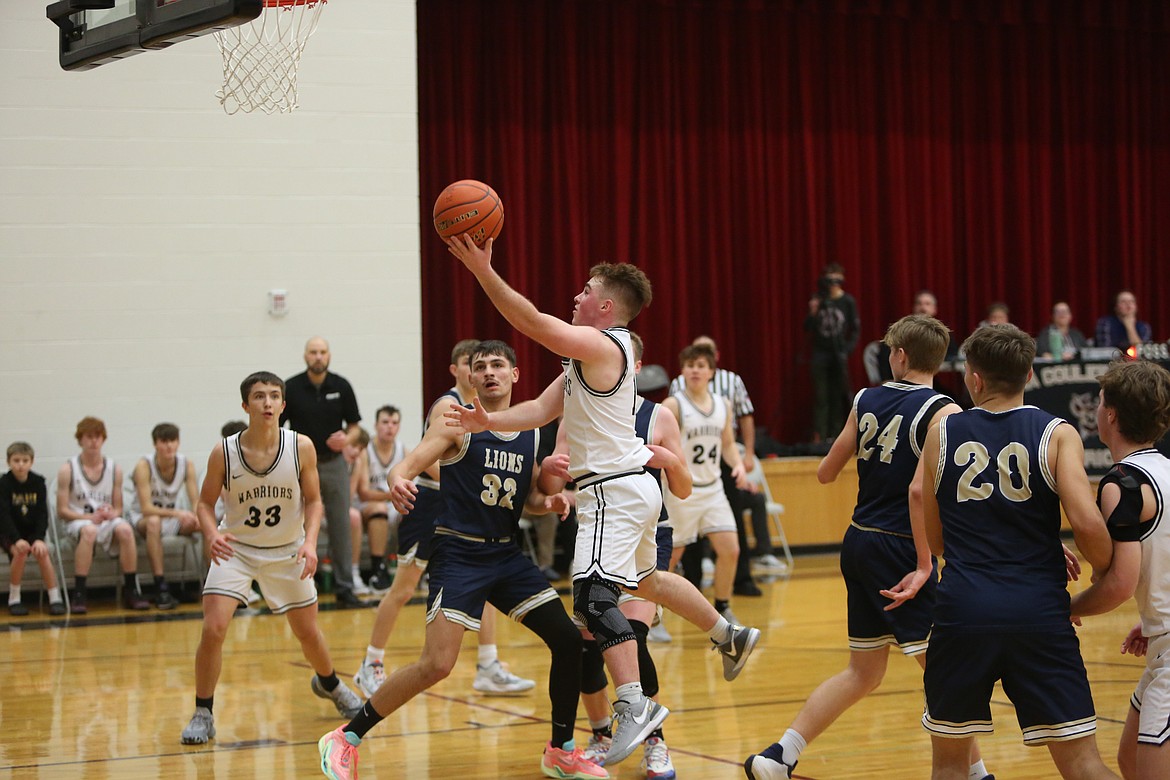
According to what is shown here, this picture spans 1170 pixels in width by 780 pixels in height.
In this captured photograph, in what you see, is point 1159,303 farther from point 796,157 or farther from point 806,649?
point 806,649

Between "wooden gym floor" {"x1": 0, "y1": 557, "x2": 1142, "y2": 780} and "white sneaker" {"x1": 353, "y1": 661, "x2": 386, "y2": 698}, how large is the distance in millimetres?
212

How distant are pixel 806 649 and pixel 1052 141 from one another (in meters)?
10.4

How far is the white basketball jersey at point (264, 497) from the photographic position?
6.05 meters

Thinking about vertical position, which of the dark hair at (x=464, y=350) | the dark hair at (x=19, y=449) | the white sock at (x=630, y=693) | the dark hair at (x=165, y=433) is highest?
the dark hair at (x=464, y=350)

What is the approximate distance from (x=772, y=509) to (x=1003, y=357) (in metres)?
8.36

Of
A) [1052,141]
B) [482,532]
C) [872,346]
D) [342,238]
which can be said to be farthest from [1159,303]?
[482,532]

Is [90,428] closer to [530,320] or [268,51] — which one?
[268,51]

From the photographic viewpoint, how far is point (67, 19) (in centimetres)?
620

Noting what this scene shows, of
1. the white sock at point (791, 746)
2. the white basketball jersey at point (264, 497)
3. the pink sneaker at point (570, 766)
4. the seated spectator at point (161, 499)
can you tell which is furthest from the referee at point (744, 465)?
the white sock at point (791, 746)

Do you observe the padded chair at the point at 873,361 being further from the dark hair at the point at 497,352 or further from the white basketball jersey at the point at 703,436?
the dark hair at the point at 497,352

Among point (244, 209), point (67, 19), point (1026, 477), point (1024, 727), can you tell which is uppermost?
point (67, 19)

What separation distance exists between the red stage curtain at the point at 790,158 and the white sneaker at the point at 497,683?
6597 mm

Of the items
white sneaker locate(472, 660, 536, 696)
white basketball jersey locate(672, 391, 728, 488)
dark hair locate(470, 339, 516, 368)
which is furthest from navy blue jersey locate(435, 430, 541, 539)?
white basketball jersey locate(672, 391, 728, 488)

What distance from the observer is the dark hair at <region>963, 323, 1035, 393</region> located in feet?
12.3
